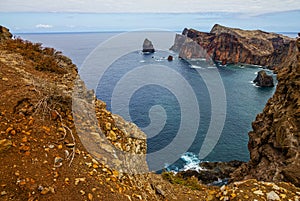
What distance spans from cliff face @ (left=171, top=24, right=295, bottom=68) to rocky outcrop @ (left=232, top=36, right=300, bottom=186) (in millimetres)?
102632

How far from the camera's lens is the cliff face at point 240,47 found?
12644cm

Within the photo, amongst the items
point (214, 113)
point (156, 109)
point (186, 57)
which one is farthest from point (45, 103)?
point (186, 57)

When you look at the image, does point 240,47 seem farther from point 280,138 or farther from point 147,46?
point 280,138

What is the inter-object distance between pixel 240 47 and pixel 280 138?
116 meters

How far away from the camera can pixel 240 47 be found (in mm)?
129750

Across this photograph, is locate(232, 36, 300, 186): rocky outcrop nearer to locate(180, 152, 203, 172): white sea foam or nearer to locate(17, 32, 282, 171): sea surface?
locate(180, 152, 203, 172): white sea foam

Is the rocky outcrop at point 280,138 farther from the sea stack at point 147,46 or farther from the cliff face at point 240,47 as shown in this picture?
the sea stack at point 147,46

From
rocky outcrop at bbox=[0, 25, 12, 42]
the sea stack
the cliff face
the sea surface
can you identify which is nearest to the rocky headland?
rocky outcrop at bbox=[0, 25, 12, 42]

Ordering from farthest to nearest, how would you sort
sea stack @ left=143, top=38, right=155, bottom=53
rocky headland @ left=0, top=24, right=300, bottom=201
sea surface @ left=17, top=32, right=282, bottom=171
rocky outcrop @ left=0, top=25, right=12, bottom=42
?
sea stack @ left=143, top=38, right=155, bottom=53
sea surface @ left=17, top=32, right=282, bottom=171
rocky outcrop @ left=0, top=25, right=12, bottom=42
rocky headland @ left=0, top=24, right=300, bottom=201

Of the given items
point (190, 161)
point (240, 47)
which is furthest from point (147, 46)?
point (190, 161)

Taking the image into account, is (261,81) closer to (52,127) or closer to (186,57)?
(186,57)

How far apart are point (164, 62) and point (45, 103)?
115091mm

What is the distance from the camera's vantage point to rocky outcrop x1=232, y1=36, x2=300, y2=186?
22344mm

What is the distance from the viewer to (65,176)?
5875 mm
